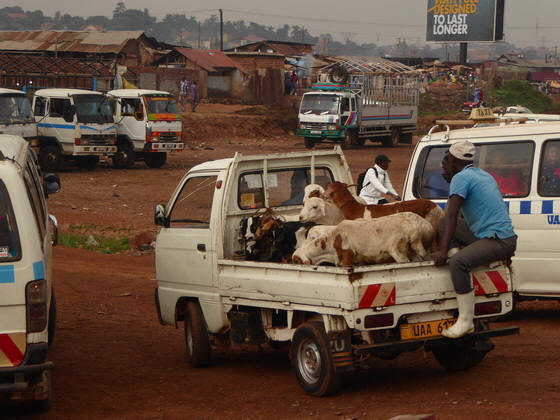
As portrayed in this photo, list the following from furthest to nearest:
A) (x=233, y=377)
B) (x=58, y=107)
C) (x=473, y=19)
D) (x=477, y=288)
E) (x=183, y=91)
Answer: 1. (x=473, y=19)
2. (x=183, y=91)
3. (x=58, y=107)
4. (x=233, y=377)
5. (x=477, y=288)

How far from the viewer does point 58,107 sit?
26.7m

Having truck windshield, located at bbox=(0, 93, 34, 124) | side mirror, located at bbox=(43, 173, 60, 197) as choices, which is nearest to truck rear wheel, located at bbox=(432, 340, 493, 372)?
side mirror, located at bbox=(43, 173, 60, 197)

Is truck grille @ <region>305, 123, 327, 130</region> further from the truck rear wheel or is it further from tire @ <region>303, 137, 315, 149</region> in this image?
the truck rear wheel

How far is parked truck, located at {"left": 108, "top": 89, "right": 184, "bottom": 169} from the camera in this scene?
91.4ft

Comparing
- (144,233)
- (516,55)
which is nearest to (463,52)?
(516,55)

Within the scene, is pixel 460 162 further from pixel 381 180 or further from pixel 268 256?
pixel 381 180

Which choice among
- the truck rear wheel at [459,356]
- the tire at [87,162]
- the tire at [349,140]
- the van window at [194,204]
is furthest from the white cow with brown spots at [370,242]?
the tire at [349,140]

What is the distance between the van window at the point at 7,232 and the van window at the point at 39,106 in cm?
2183

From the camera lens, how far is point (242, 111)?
46.2 m

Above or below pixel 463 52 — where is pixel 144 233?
below

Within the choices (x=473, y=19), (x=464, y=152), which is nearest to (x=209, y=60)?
(x=473, y=19)

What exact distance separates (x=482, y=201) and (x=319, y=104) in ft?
95.4

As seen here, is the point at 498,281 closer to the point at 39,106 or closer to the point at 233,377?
the point at 233,377

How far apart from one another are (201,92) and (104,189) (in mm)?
28588
